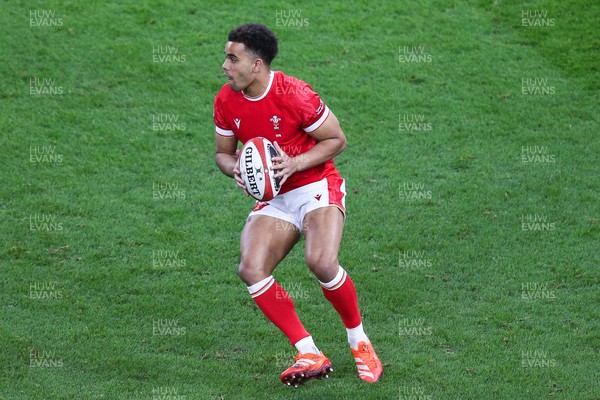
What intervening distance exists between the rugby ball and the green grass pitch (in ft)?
4.95

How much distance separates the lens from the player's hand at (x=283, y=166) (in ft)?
24.6

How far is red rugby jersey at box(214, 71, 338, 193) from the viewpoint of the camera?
305 inches

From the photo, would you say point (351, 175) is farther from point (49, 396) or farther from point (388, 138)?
point (49, 396)

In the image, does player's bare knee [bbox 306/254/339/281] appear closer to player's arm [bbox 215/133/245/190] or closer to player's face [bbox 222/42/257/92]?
player's arm [bbox 215/133/245/190]

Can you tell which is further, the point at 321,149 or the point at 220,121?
the point at 220,121

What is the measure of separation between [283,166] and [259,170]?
0.21 metres

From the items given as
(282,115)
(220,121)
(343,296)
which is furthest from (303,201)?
(220,121)

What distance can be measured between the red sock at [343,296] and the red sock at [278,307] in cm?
33

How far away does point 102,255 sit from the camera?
403 inches

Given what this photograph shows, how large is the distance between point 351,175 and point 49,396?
18.6 ft

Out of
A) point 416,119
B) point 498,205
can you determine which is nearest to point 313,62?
point 416,119

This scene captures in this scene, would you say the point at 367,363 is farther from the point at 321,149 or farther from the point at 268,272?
the point at 321,149

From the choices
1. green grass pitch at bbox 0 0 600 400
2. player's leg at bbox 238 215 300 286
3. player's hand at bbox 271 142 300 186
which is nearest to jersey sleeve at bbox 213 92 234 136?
player's hand at bbox 271 142 300 186

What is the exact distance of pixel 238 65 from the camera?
299 inches
